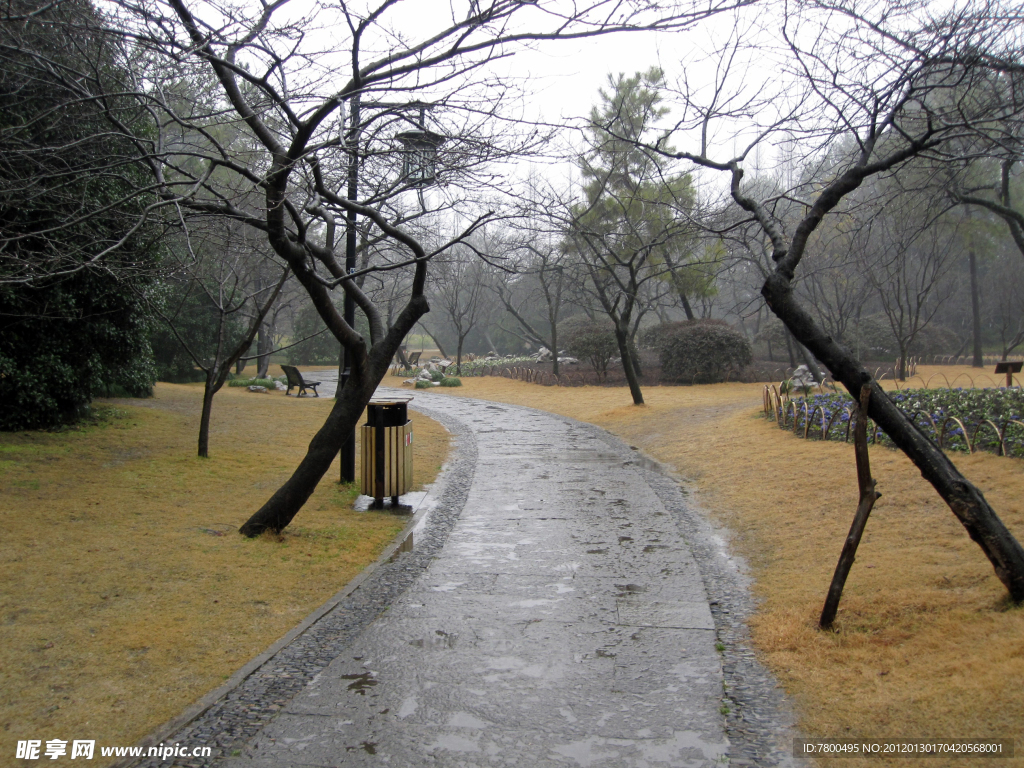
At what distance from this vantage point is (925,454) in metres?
4.39

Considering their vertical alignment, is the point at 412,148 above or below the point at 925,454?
above

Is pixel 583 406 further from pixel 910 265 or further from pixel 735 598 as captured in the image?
pixel 910 265

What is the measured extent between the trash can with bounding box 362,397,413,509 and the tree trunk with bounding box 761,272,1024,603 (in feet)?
14.5

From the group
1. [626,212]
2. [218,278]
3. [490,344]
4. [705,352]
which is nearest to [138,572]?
[218,278]

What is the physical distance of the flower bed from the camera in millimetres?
7828

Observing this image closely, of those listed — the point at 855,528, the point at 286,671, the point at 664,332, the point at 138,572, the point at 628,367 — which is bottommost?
the point at 286,671

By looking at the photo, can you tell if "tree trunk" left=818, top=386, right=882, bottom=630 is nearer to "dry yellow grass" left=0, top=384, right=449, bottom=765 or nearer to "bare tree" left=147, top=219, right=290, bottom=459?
"dry yellow grass" left=0, top=384, right=449, bottom=765

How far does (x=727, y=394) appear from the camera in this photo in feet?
69.3

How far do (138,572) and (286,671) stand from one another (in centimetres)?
192

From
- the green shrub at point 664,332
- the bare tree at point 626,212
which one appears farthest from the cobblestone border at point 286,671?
the green shrub at point 664,332

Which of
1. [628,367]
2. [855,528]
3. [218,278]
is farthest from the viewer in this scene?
[628,367]

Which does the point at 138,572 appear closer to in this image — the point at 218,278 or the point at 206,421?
the point at 206,421

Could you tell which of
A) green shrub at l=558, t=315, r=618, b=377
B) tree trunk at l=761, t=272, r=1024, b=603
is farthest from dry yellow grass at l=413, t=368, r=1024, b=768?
green shrub at l=558, t=315, r=618, b=377

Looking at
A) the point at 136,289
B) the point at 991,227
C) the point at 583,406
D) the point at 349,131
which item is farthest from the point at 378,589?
the point at 991,227
